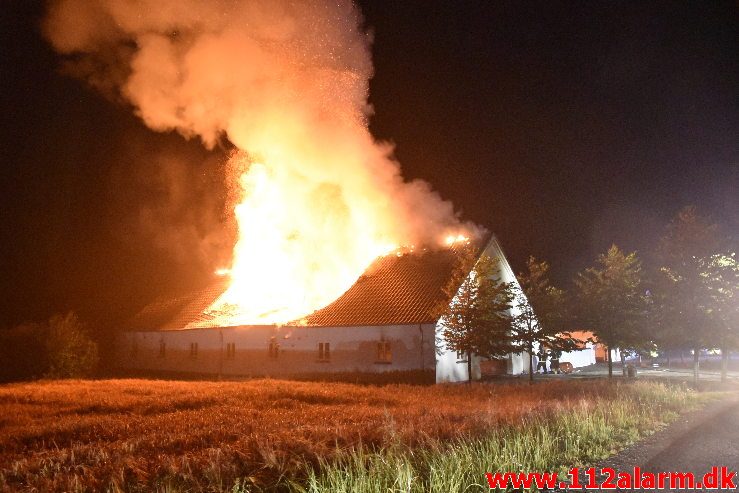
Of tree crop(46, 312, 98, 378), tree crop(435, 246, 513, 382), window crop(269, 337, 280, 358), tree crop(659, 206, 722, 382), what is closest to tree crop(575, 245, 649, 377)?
tree crop(659, 206, 722, 382)

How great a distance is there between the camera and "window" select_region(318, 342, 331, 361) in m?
26.3

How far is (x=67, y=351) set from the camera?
32.2 meters

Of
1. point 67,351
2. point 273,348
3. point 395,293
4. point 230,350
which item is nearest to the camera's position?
point 395,293

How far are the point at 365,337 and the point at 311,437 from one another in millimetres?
16004

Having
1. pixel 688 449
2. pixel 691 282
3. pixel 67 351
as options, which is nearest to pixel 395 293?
pixel 691 282

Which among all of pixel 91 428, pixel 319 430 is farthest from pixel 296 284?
pixel 319 430

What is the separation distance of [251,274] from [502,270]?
16177mm

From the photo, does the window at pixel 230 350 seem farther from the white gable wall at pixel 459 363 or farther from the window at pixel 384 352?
the white gable wall at pixel 459 363

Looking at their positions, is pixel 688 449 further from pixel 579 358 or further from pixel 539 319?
pixel 579 358

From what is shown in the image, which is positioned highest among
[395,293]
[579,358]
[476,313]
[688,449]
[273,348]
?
[395,293]

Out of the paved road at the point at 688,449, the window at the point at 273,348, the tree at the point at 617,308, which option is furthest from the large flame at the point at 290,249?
the paved road at the point at 688,449

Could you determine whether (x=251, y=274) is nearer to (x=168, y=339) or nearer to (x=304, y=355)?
(x=168, y=339)

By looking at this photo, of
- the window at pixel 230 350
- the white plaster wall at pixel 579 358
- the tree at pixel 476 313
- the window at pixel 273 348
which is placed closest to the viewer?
the tree at pixel 476 313

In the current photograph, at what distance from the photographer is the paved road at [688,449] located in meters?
8.12
